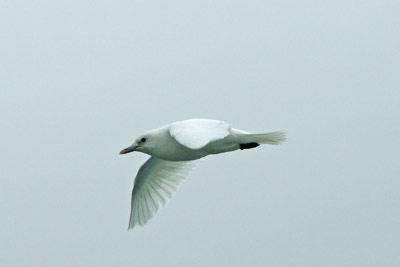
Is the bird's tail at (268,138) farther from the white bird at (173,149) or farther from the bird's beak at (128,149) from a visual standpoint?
the bird's beak at (128,149)

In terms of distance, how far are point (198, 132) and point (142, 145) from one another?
1.95 meters

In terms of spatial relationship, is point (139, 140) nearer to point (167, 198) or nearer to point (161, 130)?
point (161, 130)

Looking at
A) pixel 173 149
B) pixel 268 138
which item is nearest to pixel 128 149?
pixel 173 149

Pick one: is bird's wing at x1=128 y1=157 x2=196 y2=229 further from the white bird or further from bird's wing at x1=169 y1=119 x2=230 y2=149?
bird's wing at x1=169 y1=119 x2=230 y2=149

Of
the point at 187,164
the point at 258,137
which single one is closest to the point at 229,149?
the point at 258,137

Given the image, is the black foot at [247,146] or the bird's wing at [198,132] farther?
the black foot at [247,146]

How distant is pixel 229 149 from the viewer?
34.0ft

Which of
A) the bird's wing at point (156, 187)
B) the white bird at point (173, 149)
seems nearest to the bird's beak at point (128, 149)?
the white bird at point (173, 149)

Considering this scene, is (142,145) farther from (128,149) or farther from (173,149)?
(173,149)

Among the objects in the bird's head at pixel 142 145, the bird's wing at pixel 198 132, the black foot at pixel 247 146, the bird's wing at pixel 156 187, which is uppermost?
the bird's wing at pixel 198 132

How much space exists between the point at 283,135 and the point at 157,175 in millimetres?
2615

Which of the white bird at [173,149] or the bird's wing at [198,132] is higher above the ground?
the bird's wing at [198,132]

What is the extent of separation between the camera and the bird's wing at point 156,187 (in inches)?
485

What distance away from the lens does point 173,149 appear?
10344mm
